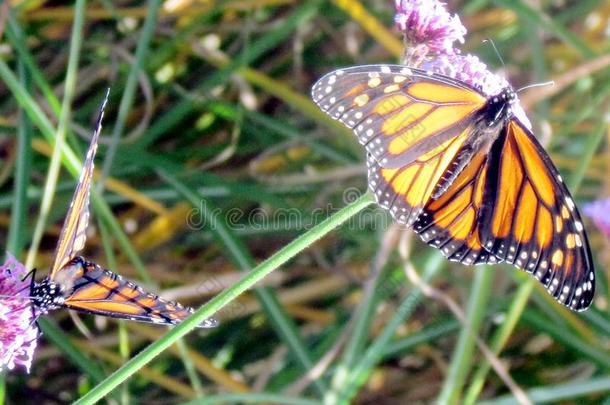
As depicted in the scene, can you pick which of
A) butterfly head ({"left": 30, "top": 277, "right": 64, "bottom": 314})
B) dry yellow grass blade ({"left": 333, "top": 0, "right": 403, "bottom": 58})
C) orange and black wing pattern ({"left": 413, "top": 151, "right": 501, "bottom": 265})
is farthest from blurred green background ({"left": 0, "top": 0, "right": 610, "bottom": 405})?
butterfly head ({"left": 30, "top": 277, "right": 64, "bottom": 314})

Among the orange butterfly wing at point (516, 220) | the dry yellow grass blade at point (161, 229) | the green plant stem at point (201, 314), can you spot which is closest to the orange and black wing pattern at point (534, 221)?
the orange butterfly wing at point (516, 220)

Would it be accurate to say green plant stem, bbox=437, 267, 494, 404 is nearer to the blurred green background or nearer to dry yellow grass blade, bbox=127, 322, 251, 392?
the blurred green background

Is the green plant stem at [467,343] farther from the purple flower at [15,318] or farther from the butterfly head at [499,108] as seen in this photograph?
the purple flower at [15,318]

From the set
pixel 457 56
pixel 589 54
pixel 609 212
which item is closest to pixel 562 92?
pixel 589 54

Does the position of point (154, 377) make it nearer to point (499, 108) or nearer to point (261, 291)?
point (261, 291)

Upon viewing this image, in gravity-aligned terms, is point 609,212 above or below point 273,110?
below

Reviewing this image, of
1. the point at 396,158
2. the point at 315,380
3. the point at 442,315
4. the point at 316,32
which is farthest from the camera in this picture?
the point at 316,32

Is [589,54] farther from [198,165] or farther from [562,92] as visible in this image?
[198,165]
